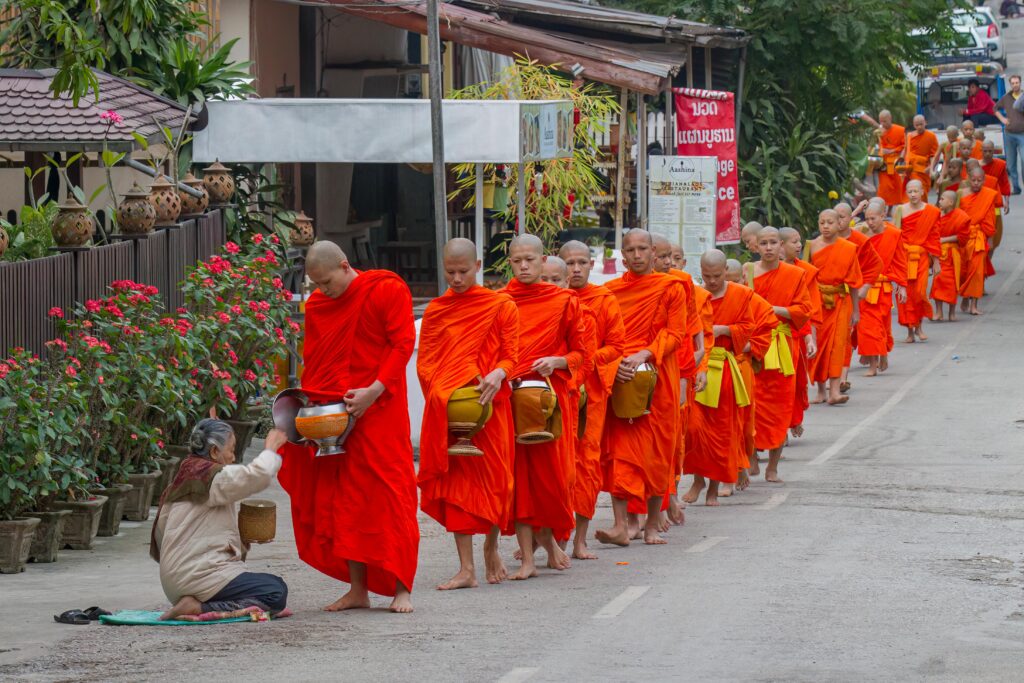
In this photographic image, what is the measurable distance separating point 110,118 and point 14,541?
4.92 metres

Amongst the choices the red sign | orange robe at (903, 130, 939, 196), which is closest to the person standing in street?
→ orange robe at (903, 130, 939, 196)

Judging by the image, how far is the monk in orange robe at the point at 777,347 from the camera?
14414 millimetres

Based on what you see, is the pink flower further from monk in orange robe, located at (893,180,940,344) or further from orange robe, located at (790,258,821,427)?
monk in orange robe, located at (893,180,940,344)

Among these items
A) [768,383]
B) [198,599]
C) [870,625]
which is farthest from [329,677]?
[768,383]

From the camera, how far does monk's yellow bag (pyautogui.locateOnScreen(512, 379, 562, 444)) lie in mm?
10102

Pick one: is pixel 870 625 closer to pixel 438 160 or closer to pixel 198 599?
pixel 198 599

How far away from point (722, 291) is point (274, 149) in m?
6.01

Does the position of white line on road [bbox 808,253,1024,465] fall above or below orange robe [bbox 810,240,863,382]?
below

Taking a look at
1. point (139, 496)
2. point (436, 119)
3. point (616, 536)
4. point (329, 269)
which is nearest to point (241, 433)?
point (139, 496)

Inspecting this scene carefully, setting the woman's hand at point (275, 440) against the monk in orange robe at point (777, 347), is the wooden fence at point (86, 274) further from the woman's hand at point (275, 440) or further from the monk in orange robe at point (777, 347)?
the monk in orange robe at point (777, 347)

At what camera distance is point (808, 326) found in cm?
1545

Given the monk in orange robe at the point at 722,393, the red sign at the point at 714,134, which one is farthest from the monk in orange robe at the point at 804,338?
the red sign at the point at 714,134

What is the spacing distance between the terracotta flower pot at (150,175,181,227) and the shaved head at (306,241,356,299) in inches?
205

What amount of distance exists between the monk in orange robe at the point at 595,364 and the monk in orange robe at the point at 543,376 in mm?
478
